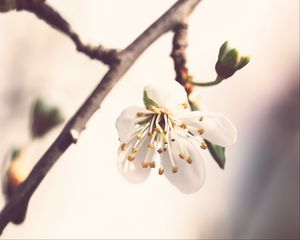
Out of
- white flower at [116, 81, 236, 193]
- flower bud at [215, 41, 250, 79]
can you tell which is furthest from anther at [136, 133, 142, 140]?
flower bud at [215, 41, 250, 79]

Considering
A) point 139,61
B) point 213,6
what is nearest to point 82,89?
point 139,61

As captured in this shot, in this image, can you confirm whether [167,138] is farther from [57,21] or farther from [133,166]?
[57,21]

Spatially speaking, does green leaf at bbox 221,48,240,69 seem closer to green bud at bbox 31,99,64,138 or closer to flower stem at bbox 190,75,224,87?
flower stem at bbox 190,75,224,87

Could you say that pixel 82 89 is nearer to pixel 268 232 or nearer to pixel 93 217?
pixel 93 217

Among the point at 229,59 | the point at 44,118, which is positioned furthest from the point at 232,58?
the point at 44,118

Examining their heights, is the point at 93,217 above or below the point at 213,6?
below

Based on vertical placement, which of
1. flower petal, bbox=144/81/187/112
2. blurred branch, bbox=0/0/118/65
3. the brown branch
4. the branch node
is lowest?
the branch node

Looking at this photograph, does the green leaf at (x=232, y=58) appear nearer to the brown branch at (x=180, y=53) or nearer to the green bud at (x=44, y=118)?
the brown branch at (x=180, y=53)
